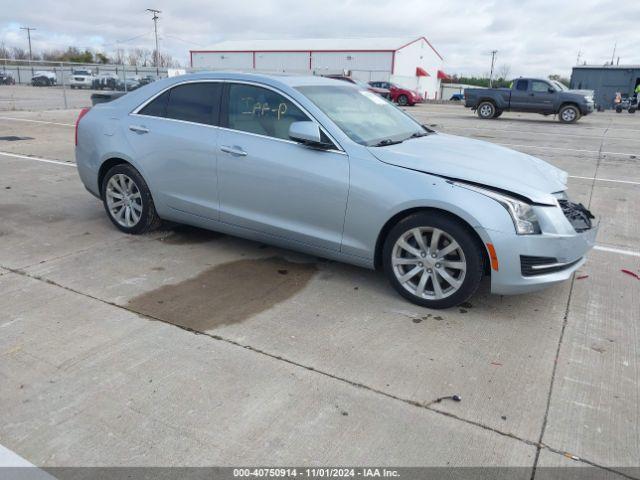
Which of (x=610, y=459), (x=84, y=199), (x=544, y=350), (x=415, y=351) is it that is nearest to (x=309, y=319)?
(x=415, y=351)

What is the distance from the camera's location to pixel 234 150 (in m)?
4.63

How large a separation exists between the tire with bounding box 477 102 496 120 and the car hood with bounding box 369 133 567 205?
19754 mm

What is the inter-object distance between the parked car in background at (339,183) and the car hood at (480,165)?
13 mm

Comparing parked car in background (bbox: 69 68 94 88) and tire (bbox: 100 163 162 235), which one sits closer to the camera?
tire (bbox: 100 163 162 235)

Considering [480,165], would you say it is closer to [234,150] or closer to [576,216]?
[576,216]

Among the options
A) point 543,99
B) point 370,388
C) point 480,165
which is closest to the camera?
point 370,388

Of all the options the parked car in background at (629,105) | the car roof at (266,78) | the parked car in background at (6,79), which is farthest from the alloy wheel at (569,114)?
the parked car in background at (6,79)

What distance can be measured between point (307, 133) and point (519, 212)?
1668mm

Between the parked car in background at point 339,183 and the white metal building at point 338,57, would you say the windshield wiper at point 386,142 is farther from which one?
the white metal building at point 338,57

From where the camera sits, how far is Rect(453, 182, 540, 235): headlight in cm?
371

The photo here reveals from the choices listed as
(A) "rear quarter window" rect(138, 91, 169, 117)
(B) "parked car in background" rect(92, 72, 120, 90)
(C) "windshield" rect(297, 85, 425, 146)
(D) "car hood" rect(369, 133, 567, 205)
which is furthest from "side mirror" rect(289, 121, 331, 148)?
(B) "parked car in background" rect(92, 72, 120, 90)

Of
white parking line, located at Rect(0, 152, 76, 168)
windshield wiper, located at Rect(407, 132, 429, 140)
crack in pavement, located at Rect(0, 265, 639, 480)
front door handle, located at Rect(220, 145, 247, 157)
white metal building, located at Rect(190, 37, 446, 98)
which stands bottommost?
crack in pavement, located at Rect(0, 265, 639, 480)

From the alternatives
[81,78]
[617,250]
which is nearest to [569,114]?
[617,250]

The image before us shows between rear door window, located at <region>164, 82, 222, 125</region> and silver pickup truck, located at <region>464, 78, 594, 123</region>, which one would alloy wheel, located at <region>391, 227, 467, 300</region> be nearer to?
rear door window, located at <region>164, 82, 222, 125</region>
